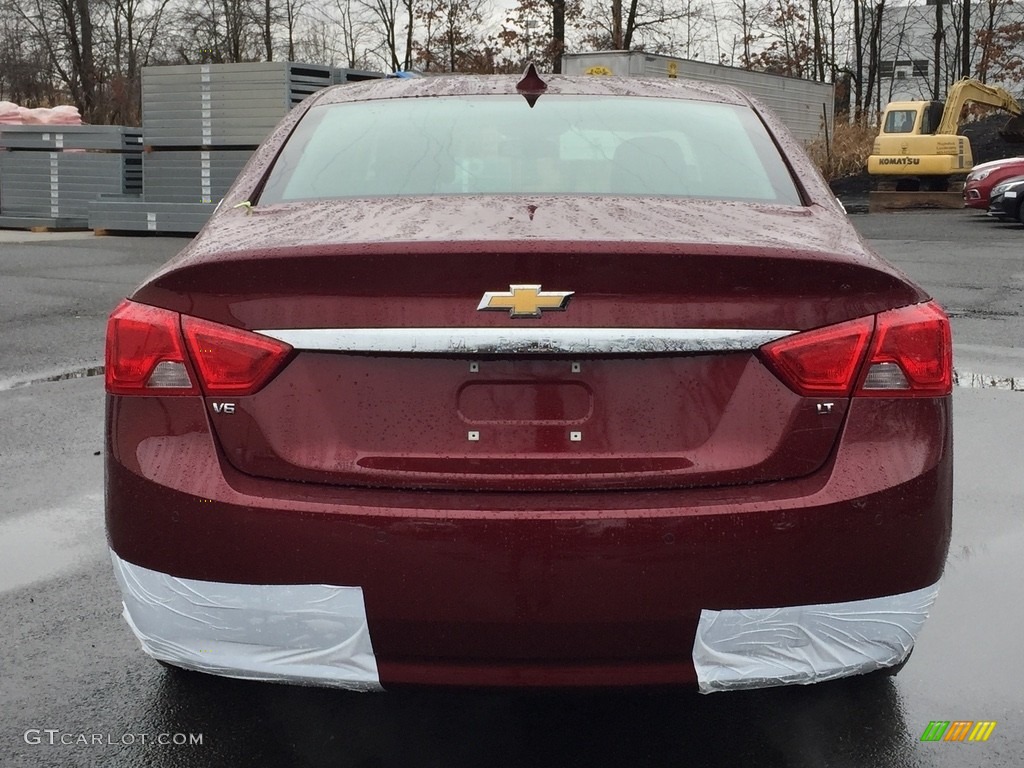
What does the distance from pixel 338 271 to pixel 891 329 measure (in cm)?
104

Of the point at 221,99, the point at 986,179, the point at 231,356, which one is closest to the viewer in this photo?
the point at 231,356

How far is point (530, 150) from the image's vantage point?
3098 mm

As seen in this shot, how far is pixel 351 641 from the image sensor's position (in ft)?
7.47

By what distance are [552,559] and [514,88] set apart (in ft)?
5.59

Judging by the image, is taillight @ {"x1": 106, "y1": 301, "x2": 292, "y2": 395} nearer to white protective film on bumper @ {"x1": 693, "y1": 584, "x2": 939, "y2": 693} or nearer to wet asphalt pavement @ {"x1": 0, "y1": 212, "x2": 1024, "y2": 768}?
wet asphalt pavement @ {"x1": 0, "y1": 212, "x2": 1024, "y2": 768}

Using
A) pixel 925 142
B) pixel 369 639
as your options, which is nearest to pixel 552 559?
pixel 369 639

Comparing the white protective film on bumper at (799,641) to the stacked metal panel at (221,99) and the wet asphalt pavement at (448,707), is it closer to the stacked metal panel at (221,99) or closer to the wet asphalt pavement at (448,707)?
the wet asphalt pavement at (448,707)

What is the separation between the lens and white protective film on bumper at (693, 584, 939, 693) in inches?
89.1

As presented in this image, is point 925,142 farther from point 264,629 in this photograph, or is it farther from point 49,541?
point 264,629

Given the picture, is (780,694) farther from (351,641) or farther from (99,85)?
(99,85)

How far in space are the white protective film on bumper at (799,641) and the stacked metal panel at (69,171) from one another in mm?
22248

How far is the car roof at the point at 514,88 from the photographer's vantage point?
137 inches

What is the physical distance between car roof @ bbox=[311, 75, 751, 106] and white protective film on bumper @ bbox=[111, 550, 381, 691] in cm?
167

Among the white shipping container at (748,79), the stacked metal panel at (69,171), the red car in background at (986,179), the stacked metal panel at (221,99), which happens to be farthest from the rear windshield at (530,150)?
the red car in background at (986,179)
